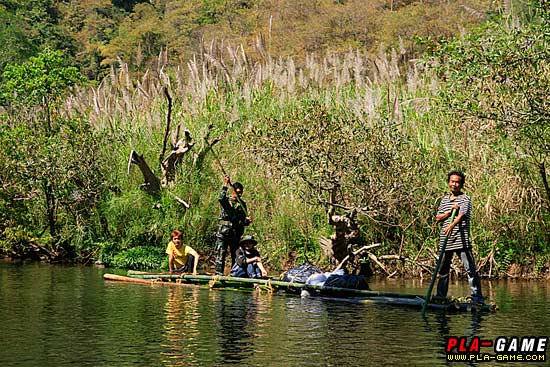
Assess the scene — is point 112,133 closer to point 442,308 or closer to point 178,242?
point 178,242

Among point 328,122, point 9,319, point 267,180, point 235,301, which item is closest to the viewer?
point 9,319

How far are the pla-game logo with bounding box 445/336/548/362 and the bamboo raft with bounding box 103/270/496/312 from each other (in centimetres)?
196

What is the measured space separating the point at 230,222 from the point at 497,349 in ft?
26.1

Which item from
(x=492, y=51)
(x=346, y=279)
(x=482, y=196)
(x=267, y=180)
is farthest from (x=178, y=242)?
(x=492, y=51)

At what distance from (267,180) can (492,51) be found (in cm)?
634

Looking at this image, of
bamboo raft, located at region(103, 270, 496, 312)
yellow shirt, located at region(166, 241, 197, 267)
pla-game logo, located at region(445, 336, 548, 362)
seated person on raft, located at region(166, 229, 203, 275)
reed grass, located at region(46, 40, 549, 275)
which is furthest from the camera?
yellow shirt, located at region(166, 241, 197, 267)

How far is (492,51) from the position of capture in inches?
579

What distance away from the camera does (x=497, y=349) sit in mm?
10078

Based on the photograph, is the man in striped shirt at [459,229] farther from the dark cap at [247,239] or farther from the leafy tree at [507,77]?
the dark cap at [247,239]

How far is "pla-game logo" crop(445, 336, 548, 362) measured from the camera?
9.73 meters

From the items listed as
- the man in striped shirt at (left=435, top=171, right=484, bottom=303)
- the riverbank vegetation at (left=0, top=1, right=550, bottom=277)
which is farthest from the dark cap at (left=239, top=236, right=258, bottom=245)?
the man in striped shirt at (left=435, top=171, right=484, bottom=303)

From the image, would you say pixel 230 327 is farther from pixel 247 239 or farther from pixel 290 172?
pixel 290 172

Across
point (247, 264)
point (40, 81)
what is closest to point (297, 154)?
point (247, 264)

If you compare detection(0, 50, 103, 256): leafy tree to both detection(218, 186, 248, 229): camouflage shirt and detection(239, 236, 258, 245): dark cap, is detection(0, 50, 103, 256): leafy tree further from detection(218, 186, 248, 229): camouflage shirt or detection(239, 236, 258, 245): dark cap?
detection(239, 236, 258, 245): dark cap
